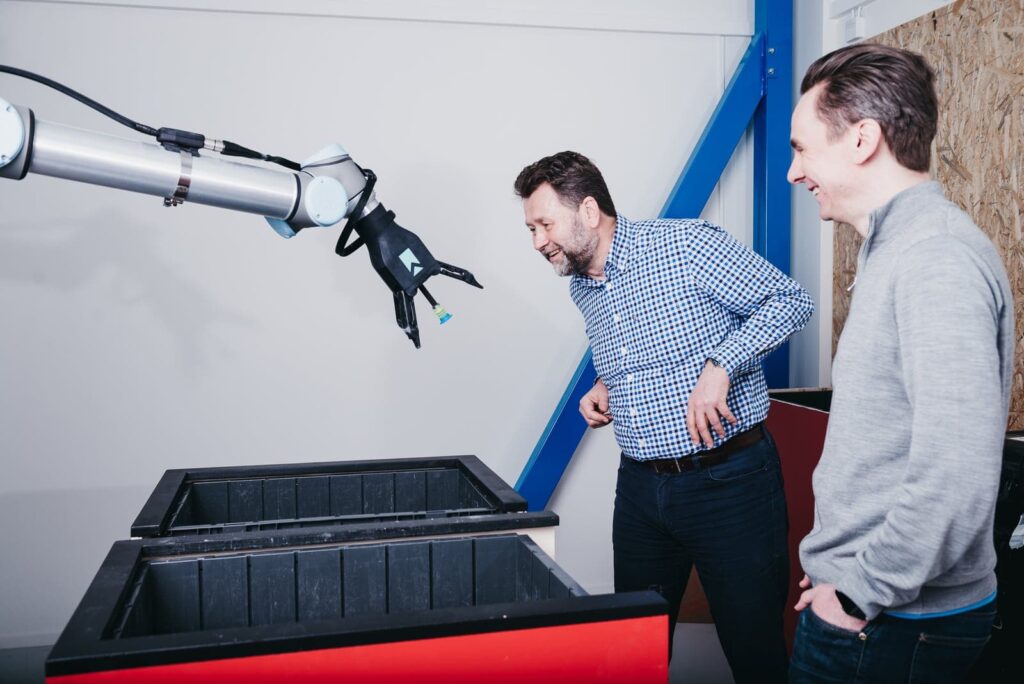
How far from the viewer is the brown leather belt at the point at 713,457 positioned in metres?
1.86

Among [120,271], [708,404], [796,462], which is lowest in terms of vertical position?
[796,462]

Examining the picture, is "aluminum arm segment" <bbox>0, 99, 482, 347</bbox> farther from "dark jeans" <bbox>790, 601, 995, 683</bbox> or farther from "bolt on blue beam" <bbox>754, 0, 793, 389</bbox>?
"bolt on blue beam" <bbox>754, 0, 793, 389</bbox>

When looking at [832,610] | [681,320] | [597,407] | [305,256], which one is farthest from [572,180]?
[305,256]

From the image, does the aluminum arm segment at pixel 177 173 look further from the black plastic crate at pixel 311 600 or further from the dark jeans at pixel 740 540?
the dark jeans at pixel 740 540

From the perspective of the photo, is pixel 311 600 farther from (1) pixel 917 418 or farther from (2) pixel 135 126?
(1) pixel 917 418

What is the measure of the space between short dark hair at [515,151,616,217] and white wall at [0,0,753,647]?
131cm

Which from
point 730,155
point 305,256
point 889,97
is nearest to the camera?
point 889,97

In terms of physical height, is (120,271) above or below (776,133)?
below

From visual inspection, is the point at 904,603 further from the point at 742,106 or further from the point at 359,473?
the point at 742,106

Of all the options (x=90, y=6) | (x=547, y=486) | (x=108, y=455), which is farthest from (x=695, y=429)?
(x=90, y=6)

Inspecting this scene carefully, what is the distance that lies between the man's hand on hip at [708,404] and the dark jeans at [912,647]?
66 centimetres

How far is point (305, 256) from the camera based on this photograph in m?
3.21

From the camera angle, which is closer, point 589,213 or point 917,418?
point 917,418

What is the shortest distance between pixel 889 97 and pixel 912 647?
68 cm
